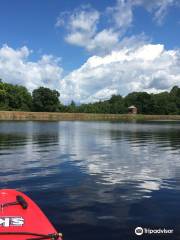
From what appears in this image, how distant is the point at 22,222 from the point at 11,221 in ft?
0.91

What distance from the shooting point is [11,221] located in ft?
29.1

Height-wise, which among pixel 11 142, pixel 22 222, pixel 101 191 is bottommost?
pixel 101 191

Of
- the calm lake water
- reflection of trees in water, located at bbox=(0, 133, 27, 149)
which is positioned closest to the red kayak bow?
the calm lake water

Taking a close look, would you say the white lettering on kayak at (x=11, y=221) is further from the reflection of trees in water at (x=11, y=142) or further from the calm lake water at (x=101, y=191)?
the reflection of trees in water at (x=11, y=142)

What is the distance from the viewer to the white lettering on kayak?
8664 millimetres

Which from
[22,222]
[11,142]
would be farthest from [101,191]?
[11,142]

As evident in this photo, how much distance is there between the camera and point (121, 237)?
1145cm

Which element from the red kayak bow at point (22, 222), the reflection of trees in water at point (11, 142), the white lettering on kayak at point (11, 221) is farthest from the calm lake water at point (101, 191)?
the reflection of trees in water at point (11, 142)

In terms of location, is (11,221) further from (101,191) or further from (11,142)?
(11,142)

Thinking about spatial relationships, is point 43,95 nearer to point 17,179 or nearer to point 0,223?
point 17,179

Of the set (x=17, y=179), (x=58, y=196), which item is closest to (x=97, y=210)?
(x=58, y=196)

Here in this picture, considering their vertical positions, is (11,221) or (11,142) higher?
(11,221)

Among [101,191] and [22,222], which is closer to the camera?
[22,222]

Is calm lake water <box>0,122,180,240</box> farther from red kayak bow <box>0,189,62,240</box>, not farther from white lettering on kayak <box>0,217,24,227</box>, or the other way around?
white lettering on kayak <box>0,217,24,227</box>
